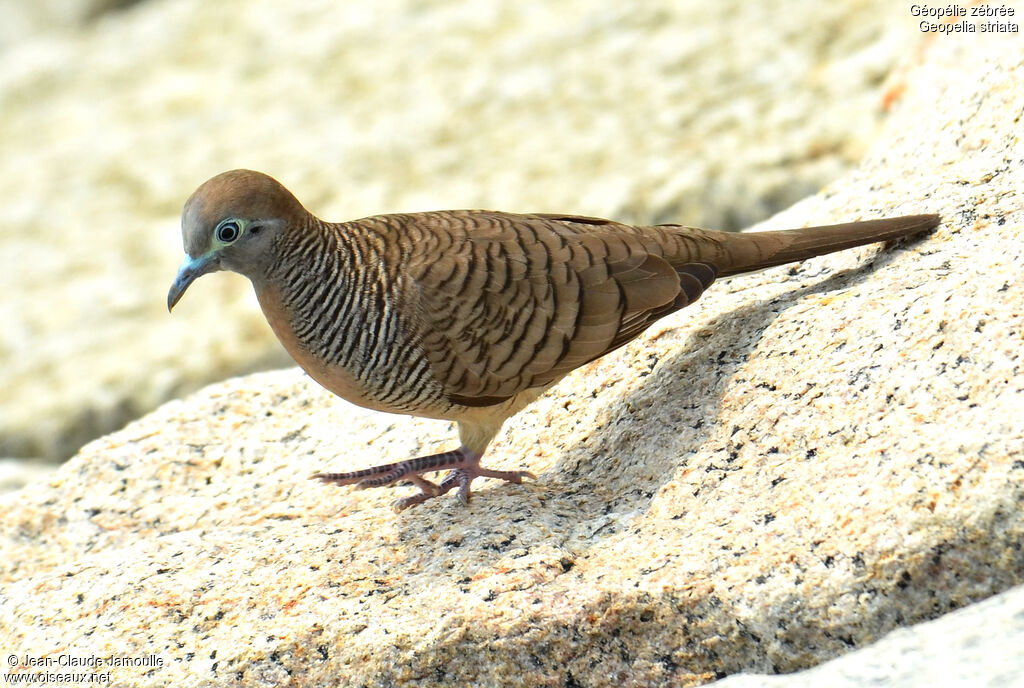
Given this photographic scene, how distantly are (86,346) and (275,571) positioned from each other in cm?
498

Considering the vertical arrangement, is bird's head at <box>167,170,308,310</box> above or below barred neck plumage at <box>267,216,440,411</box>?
above

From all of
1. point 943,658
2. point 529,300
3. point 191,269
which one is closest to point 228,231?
point 191,269

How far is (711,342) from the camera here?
14.8 ft

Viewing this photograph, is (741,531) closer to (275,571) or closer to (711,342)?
(711,342)

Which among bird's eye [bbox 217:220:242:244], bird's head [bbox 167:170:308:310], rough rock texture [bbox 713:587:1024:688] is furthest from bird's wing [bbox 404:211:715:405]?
rough rock texture [bbox 713:587:1024:688]

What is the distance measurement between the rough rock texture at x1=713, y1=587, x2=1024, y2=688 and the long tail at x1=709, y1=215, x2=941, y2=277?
179 centimetres

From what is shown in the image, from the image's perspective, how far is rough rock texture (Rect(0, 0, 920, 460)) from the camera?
7.94 meters

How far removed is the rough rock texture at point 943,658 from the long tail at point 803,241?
1791mm

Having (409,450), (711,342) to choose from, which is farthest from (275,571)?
(711,342)

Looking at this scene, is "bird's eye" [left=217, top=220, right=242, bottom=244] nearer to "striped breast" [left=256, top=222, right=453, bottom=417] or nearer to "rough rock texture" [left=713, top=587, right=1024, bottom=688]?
"striped breast" [left=256, top=222, right=453, bottom=417]

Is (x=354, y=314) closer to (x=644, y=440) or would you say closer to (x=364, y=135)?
(x=644, y=440)

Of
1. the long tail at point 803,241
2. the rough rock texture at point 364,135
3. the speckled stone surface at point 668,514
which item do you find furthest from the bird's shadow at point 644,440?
the rough rock texture at point 364,135

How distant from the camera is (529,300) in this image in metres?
4.33

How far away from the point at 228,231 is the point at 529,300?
1.13 metres
